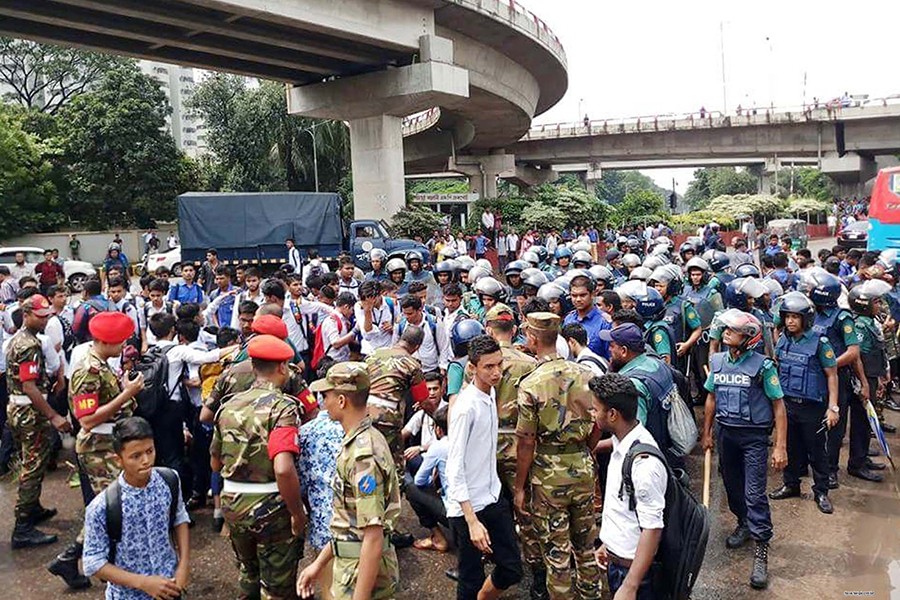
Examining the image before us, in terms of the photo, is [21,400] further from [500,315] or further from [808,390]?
[808,390]

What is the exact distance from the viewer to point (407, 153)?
147 feet

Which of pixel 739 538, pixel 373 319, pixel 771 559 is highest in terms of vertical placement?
pixel 373 319

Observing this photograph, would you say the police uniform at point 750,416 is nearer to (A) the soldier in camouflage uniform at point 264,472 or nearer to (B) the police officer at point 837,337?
(B) the police officer at point 837,337

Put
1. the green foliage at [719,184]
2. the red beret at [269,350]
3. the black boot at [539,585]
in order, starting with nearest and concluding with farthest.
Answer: the red beret at [269,350]
the black boot at [539,585]
the green foliage at [719,184]

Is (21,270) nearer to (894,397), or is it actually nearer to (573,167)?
(894,397)

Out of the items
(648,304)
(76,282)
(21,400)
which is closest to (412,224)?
(76,282)

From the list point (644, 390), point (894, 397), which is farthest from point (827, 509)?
point (894, 397)

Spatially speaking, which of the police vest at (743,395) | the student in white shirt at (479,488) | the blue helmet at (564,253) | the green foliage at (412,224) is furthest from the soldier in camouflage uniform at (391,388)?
the green foliage at (412,224)

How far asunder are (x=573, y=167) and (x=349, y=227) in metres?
43.5

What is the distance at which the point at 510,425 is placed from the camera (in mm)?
4383

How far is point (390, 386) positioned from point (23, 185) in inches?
1391

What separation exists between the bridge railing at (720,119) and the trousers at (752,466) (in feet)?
131

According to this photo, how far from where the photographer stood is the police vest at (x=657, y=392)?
4285 mm

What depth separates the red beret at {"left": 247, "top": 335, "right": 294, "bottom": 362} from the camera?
368 cm
